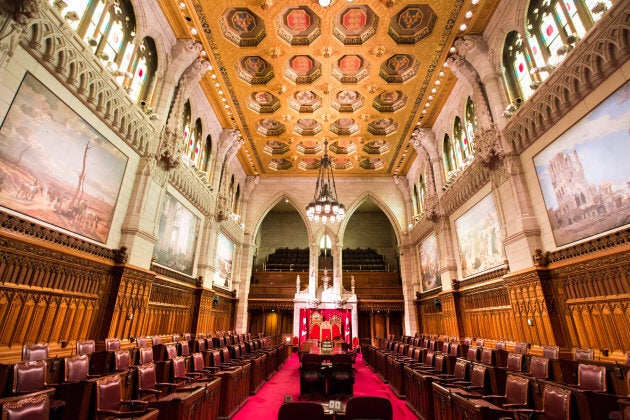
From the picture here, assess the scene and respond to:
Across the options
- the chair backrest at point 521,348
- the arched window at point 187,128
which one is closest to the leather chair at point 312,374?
the chair backrest at point 521,348

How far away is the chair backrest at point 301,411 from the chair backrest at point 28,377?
3048 mm

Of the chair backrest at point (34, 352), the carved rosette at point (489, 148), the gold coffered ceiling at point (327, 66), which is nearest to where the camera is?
the chair backrest at point (34, 352)

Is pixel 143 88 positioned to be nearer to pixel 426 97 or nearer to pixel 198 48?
pixel 198 48

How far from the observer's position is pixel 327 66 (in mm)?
12102

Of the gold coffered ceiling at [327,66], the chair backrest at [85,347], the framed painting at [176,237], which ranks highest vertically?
the gold coffered ceiling at [327,66]

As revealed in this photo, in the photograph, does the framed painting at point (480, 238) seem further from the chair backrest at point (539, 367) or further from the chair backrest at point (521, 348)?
the chair backrest at point (539, 367)

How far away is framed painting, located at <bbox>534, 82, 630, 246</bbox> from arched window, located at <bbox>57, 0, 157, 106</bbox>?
10427 mm

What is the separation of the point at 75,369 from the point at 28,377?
2.45 ft

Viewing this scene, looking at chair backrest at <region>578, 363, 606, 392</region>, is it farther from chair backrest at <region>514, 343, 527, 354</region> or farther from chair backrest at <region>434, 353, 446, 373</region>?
chair backrest at <region>514, 343, 527, 354</region>

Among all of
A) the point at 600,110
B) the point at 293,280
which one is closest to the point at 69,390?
the point at 600,110

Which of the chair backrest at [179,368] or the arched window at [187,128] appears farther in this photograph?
the arched window at [187,128]

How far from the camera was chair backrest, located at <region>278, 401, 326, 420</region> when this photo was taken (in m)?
3.02

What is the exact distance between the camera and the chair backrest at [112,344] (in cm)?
651

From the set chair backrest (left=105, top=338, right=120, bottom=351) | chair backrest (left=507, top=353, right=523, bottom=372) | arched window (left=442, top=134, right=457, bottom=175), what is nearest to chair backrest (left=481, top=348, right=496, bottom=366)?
chair backrest (left=507, top=353, right=523, bottom=372)
